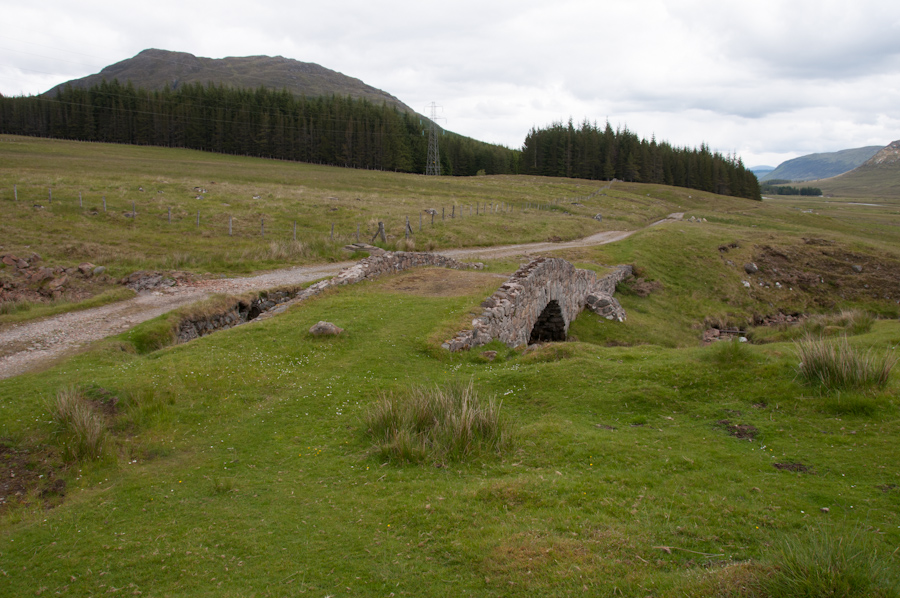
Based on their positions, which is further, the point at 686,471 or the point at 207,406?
the point at 207,406

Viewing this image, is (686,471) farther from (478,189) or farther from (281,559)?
(478,189)

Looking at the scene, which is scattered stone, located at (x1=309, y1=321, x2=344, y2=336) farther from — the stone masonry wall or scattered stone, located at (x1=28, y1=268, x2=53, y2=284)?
scattered stone, located at (x1=28, y1=268, x2=53, y2=284)

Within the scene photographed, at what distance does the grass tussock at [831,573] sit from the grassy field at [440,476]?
22 mm

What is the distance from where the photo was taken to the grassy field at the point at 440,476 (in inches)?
213

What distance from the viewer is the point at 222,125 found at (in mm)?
106438

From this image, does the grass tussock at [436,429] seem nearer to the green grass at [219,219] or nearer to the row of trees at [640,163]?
the green grass at [219,219]

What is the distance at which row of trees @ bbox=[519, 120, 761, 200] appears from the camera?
111 m

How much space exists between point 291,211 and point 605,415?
35.2 metres

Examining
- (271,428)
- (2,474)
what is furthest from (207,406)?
(2,474)

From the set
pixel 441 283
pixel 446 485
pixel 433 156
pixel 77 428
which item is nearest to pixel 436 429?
pixel 446 485

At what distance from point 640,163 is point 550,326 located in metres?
101

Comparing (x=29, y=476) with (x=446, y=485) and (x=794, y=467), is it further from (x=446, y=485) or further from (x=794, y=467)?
(x=794, y=467)

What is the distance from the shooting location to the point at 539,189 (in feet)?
271

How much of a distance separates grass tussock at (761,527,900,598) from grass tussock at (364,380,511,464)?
4.59 m
